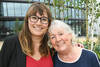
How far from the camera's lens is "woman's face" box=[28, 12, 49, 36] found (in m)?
2.32

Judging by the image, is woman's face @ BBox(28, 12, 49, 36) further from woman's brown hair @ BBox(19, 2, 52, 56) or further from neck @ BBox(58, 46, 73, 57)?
neck @ BBox(58, 46, 73, 57)

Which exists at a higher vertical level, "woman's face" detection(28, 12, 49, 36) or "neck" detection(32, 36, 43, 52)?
"woman's face" detection(28, 12, 49, 36)

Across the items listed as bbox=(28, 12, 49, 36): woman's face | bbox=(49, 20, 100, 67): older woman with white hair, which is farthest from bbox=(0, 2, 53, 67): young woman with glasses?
bbox=(49, 20, 100, 67): older woman with white hair

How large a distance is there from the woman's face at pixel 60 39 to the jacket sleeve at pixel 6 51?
0.61 meters

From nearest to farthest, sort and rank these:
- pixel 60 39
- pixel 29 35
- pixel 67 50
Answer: pixel 60 39
pixel 67 50
pixel 29 35

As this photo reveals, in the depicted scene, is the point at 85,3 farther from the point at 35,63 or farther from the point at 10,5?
the point at 10,5

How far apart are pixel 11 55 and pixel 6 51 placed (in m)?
0.09

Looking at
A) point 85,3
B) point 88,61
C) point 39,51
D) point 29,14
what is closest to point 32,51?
point 39,51

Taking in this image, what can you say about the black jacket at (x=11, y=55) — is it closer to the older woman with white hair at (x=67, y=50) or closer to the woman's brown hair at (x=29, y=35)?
the woman's brown hair at (x=29, y=35)

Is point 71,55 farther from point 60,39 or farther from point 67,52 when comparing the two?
point 60,39

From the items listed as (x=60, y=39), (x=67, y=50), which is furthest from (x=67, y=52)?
(x=60, y=39)

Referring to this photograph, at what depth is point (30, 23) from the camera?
2.35 metres

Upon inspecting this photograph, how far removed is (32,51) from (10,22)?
29.2 metres

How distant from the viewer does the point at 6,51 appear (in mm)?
2314
